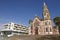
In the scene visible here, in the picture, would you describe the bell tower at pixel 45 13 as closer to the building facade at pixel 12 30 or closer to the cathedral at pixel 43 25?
the cathedral at pixel 43 25

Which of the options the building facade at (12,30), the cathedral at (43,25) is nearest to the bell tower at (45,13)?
the cathedral at (43,25)

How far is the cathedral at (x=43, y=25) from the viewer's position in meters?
51.6

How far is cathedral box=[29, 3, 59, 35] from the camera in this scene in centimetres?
5162

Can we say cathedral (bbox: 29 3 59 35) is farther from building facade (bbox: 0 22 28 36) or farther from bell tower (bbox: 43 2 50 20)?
building facade (bbox: 0 22 28 36)

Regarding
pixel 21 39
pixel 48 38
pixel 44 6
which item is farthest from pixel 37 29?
pixel 48 38

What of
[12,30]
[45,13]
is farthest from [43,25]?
[12,30]

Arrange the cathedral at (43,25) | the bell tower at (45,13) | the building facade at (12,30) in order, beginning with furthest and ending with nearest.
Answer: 1. the building facade at (12,30)
2. the bell tower at (45,13)
3. the cathedral at (43,25)

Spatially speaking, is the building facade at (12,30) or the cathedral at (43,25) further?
the building facade at (12,30)

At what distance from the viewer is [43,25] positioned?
52688mm

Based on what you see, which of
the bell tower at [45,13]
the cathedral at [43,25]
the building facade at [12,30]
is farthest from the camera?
the building facade at [12,30]

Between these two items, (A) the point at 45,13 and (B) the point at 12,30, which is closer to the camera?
(A) the point at 45,13

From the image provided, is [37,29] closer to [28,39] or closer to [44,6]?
[44,6]

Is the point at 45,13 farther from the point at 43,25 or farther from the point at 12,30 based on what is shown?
the point at 12,30

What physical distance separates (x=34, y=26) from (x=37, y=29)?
177cm
